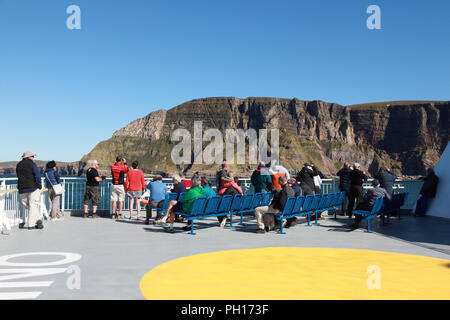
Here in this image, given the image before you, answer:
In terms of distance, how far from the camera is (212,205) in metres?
10.7

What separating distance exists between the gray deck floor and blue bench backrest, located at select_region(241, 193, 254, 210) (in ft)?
1.65

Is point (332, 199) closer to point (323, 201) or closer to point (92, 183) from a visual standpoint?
point (323, 201)

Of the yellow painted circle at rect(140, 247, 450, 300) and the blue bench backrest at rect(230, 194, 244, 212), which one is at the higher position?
the blue bench backrest at rect(230, 194, 244, 212)

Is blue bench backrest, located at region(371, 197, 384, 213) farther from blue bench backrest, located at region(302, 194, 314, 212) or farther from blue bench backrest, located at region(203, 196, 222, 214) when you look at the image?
blue bench backrest, located at region(203, 196, 222, 214)

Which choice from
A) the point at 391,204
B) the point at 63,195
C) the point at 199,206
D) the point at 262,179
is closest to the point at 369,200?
the point at 391,204

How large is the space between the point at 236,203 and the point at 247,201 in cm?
62

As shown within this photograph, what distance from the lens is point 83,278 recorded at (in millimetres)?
5828

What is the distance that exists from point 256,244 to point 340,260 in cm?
206

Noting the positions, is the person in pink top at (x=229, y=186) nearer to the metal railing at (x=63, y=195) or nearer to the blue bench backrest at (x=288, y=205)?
the blue bench backrest at (x=288, y=205)

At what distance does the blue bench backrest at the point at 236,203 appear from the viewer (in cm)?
1136

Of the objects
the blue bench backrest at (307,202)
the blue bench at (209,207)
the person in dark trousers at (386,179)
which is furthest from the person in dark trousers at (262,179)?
the person in dark trousers at (386,179)

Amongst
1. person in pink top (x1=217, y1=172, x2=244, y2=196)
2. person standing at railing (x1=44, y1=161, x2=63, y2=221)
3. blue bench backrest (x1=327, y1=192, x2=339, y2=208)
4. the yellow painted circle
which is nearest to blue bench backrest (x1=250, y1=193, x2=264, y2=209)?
person in pink top (x1=217, y1=172, x2=244, y2=196)

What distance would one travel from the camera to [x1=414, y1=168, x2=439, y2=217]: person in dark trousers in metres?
14.3
